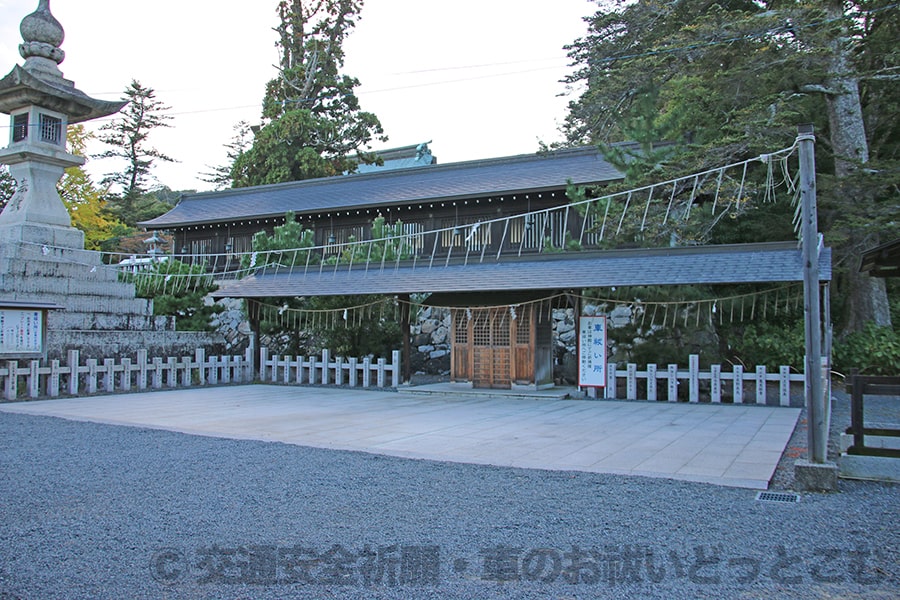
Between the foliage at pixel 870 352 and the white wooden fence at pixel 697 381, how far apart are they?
2.38 metres

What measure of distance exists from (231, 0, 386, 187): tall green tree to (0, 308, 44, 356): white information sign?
756 inches

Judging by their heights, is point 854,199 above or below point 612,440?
above

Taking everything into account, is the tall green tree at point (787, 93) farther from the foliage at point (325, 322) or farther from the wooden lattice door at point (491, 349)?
the foliage at point (325, 322)

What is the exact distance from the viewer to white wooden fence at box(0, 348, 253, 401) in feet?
41.0

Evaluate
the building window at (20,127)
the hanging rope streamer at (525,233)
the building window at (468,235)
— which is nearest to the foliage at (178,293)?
the hanging rope streamer at (525,233)

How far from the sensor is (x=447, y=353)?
770 inches

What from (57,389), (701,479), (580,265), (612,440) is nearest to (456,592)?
(701,479)

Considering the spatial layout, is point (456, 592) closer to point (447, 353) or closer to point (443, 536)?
point (443, 536)

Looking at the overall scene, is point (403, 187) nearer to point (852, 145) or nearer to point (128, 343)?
point (128, 343)

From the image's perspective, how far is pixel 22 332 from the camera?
1188 cm

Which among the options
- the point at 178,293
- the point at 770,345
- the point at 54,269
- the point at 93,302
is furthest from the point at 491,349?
the point at 54,269

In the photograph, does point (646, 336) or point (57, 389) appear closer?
point (57, 389)

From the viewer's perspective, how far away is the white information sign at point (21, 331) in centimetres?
1164

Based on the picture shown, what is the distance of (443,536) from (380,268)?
12.1 m
